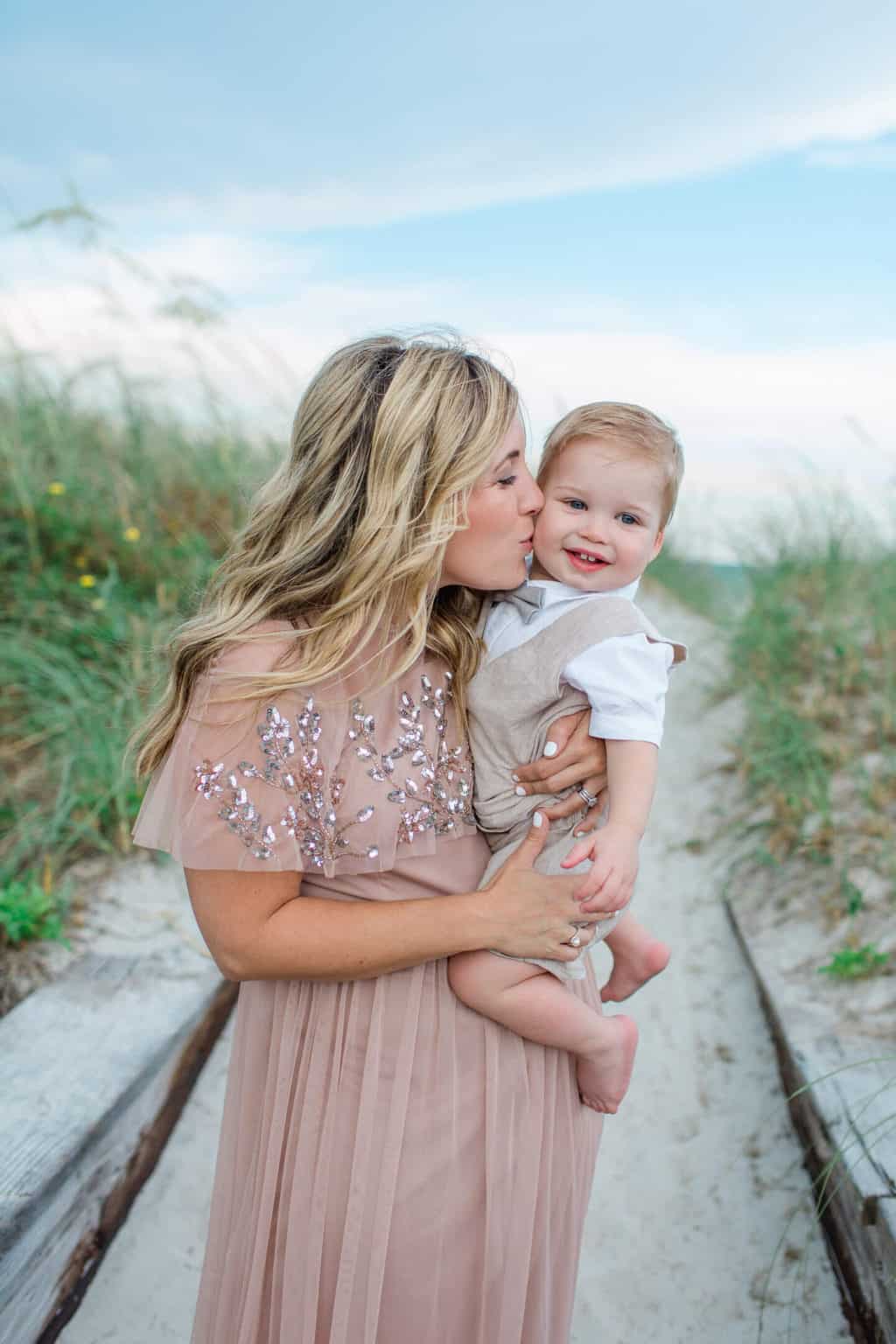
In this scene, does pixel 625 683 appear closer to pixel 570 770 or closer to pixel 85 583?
pixel 570 770

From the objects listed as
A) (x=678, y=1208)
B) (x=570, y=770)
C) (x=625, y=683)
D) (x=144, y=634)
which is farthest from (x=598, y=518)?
(x=144, y=634)

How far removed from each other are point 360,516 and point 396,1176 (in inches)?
39.6

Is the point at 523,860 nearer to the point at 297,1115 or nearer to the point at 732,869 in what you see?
the point at 297,1115

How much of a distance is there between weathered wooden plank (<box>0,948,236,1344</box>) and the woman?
0.49 meters

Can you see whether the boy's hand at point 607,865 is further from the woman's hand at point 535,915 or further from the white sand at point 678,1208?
the white sand at point 678,1208

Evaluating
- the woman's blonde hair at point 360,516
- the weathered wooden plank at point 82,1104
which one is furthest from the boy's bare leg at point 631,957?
the weathered wooden plank at point 82,1104

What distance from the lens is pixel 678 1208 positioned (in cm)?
Result: 278

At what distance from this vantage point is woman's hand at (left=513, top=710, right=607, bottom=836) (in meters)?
1.70

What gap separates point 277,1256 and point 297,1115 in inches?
8.6

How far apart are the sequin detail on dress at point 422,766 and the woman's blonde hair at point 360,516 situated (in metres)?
0.08

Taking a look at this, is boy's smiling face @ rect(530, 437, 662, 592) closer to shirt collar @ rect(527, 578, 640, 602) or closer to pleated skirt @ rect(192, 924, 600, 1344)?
shirt collar @ rect(527, 578, 640, 602)

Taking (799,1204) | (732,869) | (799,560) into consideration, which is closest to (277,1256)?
(799,1204)

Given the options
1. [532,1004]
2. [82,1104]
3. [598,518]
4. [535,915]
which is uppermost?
[598,518]

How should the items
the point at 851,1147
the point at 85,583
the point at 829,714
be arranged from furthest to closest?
the point at 85,583 → the point at 829,714 → the point at 851,1147
